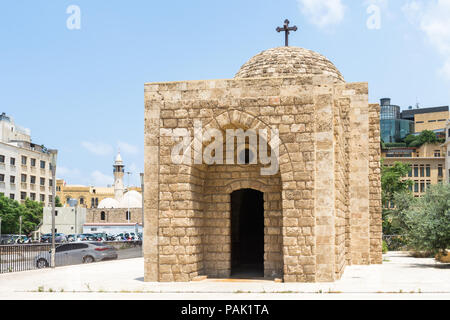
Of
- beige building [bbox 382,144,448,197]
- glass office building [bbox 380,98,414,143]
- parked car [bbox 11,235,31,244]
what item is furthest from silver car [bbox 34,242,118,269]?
glass office building [bbox 380,98,414,143]

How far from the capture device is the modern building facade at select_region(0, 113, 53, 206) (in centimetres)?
5550

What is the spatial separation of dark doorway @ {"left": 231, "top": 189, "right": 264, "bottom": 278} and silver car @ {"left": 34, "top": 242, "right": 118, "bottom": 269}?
22.6 ft

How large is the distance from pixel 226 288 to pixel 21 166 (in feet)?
168

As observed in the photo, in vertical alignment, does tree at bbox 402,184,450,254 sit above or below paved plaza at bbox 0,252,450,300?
above

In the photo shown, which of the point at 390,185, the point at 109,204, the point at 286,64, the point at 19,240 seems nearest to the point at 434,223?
the point at 286,64

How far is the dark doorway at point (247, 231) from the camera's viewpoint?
51.6 ft

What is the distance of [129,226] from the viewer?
59031 mm

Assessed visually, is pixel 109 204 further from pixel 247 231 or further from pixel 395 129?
pixel 395 129

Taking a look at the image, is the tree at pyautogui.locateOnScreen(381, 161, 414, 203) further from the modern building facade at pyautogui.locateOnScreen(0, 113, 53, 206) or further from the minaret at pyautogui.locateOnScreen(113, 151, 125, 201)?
the minaret at pyautogui.locateOnScreen(113, 151, 125, 201)

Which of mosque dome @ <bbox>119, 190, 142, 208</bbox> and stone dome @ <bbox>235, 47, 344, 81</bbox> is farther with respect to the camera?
mosque dome @ <bbox>119, 190, 142, 208</bbox>

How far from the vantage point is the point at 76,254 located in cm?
2016

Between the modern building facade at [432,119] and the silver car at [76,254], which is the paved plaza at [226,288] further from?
the modern building facade at [432,119]
